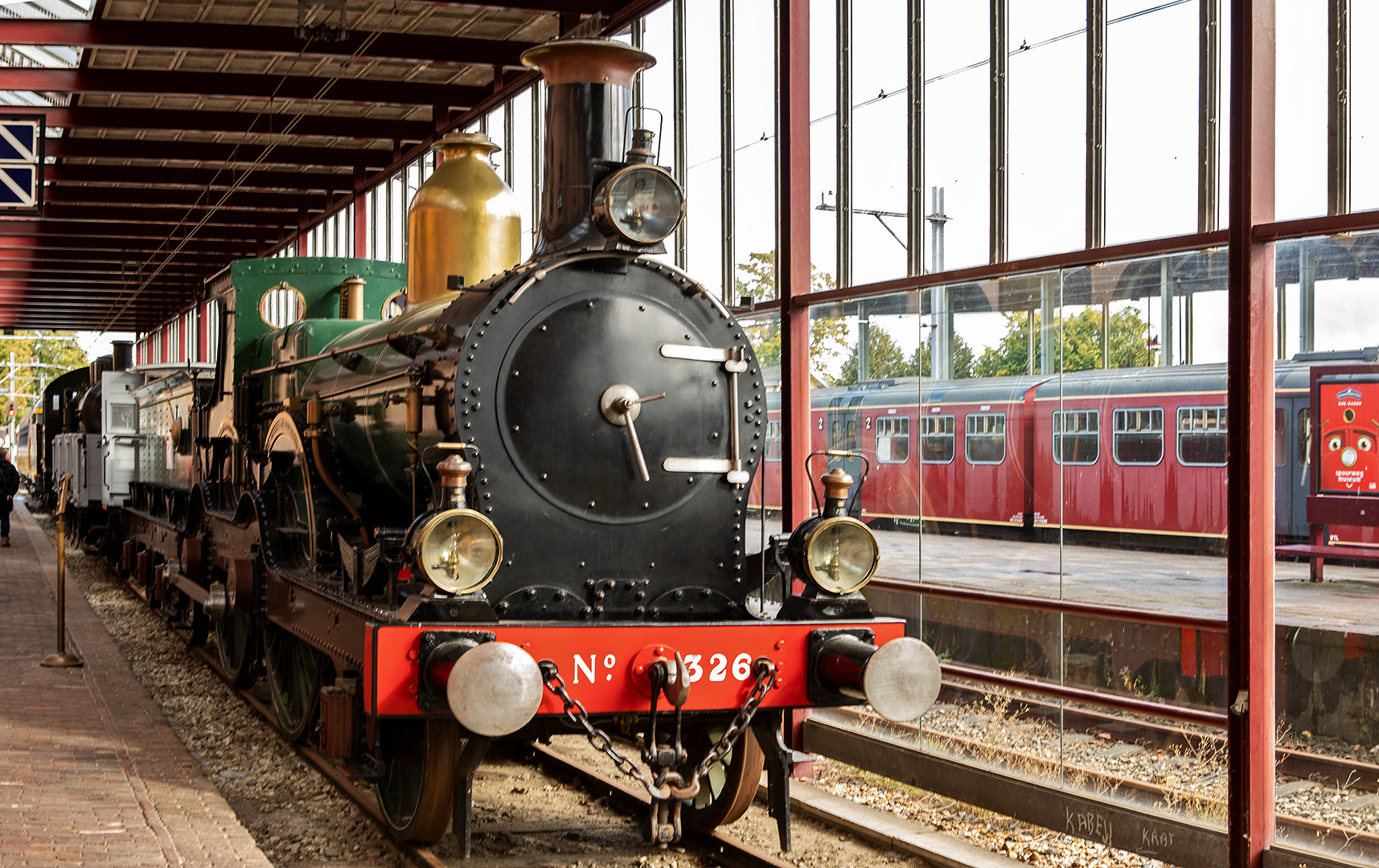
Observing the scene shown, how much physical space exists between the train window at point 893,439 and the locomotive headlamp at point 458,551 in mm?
3663

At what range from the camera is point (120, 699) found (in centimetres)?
760

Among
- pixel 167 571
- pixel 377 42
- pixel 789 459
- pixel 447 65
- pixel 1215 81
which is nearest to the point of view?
pixel 1215 81

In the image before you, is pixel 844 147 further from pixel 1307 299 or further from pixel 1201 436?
pixel 1201 436

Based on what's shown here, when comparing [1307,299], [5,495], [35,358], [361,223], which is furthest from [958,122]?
[35,358]

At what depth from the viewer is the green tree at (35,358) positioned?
66006mm

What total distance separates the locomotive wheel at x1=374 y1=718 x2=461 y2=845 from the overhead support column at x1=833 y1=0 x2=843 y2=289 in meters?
4.04

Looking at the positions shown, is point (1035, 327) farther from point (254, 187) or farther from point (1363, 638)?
point (254, 187)

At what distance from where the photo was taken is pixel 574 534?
5.11 meters

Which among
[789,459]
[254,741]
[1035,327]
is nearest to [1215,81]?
[1035,327]

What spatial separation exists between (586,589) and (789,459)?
7.13 feet

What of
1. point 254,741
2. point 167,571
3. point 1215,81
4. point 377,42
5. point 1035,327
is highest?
point 377,42

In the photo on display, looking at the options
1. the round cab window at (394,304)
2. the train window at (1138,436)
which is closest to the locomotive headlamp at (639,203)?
the round cab window at (394,304)

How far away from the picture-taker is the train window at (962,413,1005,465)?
9.00 meters

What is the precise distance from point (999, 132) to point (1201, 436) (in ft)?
13.0
